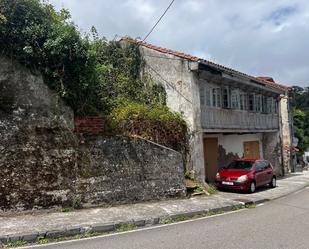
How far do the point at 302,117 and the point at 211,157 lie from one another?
3253cm

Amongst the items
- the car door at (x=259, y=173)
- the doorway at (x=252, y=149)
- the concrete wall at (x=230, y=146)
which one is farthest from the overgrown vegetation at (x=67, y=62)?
the doorway at (x=252, y=149)

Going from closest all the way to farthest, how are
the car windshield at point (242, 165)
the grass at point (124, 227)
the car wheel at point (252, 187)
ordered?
the grass at point (124, 227), the car wheel at point (252, 187), the car windshield at point (242, 165)

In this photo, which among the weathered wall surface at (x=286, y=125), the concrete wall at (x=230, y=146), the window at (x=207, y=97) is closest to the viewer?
the window at (x=207, y=97)

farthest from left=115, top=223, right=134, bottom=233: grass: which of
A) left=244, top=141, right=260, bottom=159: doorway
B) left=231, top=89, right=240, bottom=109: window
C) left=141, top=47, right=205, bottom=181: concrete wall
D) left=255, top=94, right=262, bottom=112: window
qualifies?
left=244, top=141, right=260, bottom=159: doorway

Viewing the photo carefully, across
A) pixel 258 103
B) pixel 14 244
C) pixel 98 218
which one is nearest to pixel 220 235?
pixel 98 218

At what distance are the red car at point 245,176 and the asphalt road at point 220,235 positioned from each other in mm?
6403

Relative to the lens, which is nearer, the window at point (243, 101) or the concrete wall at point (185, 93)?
the concrete wall at point (185, 93)

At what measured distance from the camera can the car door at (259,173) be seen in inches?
733

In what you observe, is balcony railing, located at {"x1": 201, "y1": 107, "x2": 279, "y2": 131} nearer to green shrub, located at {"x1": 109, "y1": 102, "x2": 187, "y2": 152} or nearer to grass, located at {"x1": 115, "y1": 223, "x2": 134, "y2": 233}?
green shrub, located at {"x1": 109, "y1": 102, "x2": 187, "y2": 152}

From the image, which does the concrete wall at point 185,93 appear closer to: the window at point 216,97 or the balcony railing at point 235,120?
the balcony railing at point 235,120

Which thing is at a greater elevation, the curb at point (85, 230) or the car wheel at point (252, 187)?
the car wheel at point (252, 187)

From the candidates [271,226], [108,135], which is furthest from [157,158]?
[271,226]

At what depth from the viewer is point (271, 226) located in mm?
9297

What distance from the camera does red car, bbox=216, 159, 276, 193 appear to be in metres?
17.6
